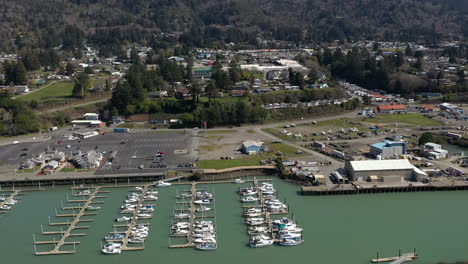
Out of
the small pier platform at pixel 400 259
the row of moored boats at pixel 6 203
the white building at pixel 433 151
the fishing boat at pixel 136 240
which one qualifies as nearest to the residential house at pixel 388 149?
the white building at pixel 433 151

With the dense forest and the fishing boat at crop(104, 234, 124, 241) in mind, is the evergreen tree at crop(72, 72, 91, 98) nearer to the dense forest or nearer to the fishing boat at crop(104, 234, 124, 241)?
the dense forest

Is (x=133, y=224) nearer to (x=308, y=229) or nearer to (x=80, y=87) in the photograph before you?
(x=308, y=229)

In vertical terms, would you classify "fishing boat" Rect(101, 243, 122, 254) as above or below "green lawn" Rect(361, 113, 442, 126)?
below

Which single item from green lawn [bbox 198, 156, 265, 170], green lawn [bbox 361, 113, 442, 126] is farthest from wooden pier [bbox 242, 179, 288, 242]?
green lawn [bbox 361, 113, 442, 126]

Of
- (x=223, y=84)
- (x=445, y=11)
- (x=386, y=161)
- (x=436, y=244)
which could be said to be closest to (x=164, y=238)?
(x=436, y=244)

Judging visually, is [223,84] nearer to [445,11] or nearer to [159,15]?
[159,15]

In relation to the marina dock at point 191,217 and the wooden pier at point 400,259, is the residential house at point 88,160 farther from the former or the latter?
Answer: the wooden pier at point 400,259

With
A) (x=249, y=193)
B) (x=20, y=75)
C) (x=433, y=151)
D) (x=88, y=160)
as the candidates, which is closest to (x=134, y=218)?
(x=249, y=193)
